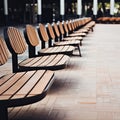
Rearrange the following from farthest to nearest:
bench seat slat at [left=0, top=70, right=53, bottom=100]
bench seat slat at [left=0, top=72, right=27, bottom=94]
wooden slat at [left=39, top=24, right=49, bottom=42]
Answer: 1. wooden slat at [left=39, top=24, right=49, bottom=42]
2. bench seat slat at [left=0, top=72, right=27, bottom=94]
3. bench seat slat at [left=0, top=70, right=53, bottom=100]

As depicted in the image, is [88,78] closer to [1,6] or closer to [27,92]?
[27,92]

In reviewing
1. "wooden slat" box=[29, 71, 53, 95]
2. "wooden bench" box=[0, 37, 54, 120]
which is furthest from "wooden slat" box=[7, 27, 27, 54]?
"wooden slat" box=[29, 71, 53, 95]

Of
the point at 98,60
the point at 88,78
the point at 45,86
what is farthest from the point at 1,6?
the point at 45,86

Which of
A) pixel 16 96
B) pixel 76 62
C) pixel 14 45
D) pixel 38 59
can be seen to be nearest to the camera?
pixel 16 96

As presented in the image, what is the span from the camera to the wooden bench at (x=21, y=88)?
9.37 feet

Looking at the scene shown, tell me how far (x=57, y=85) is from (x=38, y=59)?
489mm

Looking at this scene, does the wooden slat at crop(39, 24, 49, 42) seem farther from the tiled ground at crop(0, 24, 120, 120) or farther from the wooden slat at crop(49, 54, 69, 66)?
the wooden slat at crop(49, 54, 69, 66)

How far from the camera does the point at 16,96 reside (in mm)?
2914

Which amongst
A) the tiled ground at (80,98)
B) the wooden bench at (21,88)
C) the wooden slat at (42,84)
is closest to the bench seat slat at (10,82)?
the wooden bench at (21,88)

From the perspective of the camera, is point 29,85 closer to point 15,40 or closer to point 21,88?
point 21,88

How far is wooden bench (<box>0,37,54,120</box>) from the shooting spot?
2.86 metres

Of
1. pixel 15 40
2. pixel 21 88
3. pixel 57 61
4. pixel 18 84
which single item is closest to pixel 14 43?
pixel 15 40

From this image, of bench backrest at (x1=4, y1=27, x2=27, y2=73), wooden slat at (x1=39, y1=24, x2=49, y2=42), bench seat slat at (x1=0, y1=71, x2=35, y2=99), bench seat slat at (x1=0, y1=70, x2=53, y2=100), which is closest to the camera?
bench seat slat at (x1=0, y1=70, x2=53, y2=100)

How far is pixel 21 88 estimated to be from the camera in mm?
3229
